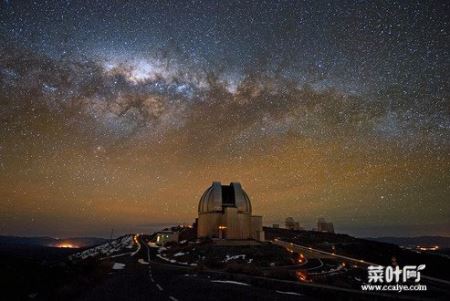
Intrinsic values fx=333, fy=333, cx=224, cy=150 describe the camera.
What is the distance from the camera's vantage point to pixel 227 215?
5697 centimetres

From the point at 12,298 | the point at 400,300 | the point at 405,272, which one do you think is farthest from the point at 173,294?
the point at 405,272

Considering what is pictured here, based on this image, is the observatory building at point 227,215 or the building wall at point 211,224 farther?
the building wall at point 211,224

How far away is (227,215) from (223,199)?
5244 millimetres

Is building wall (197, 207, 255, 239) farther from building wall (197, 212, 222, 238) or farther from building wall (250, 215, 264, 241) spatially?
building wall (250, 215, 264, 241)

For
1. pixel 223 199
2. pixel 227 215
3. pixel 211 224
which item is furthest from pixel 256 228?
pixel 211 224

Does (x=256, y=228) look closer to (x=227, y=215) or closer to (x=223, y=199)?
(x=223, y=199)

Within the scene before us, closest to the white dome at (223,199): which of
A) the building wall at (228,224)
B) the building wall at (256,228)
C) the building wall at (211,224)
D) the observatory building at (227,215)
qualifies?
the observatory building at (227,215)

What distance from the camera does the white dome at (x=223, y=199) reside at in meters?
60.0

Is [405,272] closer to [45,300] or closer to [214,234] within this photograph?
[45,300]

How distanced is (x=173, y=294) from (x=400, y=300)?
23.2 feet

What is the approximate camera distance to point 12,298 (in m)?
10.6

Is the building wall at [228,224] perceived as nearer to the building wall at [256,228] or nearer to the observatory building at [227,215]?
the observatory building at [227,215]

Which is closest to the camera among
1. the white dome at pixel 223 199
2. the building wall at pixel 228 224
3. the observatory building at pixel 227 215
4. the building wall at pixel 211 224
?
the building wall at pixel 228 224

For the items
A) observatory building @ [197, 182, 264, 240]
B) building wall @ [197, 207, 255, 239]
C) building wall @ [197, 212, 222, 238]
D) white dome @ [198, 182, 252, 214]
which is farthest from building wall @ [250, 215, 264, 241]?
building wall @ [197, 212, 222, 238]
